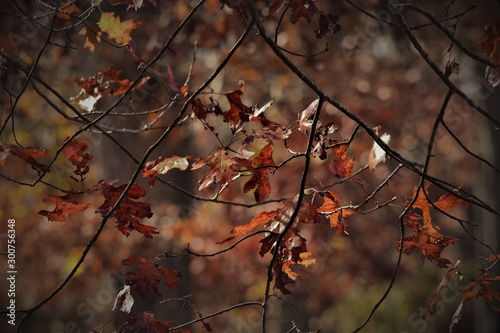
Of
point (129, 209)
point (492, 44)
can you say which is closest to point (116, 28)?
point (129, 209)

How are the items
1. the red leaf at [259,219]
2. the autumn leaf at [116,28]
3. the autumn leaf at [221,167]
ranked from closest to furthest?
1. the autumn leaf at [221,167]
2. the red leaf at [259,219]
3. the autumn leaf at [116,28]

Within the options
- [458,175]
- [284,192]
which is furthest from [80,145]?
[458,175]

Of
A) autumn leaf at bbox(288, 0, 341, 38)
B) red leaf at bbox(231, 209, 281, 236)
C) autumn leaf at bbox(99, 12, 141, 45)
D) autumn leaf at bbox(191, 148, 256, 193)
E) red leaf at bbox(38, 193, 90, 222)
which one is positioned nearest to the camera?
autumn leaf at bbox(191, 148, 256, 193)

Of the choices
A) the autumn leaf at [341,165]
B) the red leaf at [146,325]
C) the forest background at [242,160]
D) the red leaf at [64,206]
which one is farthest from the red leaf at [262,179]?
the red leaf at [64,206]

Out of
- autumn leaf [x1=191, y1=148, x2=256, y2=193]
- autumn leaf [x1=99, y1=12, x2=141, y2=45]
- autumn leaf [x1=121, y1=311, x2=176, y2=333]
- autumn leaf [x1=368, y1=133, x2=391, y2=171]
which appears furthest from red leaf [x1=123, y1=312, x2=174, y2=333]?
autumn leaf [x1=99, y1=12, x2=141, y2=45]

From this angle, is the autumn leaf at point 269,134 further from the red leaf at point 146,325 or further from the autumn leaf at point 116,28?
the autumn leaf at point 116,28

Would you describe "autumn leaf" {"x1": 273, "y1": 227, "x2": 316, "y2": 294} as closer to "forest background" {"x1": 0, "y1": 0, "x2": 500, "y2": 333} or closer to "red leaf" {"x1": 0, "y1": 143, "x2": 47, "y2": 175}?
"forest background" {"x1": 0, "y1": 0, "x2": 500, "y2": 333}

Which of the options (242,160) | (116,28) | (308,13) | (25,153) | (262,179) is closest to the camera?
(242,160)

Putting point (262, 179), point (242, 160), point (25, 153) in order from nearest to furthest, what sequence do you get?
point (242, 160) → point (262, 179) → point (25, 153)

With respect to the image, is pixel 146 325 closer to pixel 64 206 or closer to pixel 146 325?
pixel 146 325

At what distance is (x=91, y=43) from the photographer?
2611mm

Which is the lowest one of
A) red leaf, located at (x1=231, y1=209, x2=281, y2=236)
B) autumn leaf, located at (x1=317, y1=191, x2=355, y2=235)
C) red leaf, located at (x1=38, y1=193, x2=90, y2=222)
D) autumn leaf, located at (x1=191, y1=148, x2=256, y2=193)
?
red leaf, located at (x1=231, y1=209, x2=281, y2=236)

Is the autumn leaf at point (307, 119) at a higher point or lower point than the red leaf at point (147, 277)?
higher

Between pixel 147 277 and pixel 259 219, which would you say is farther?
pixel 147 277
